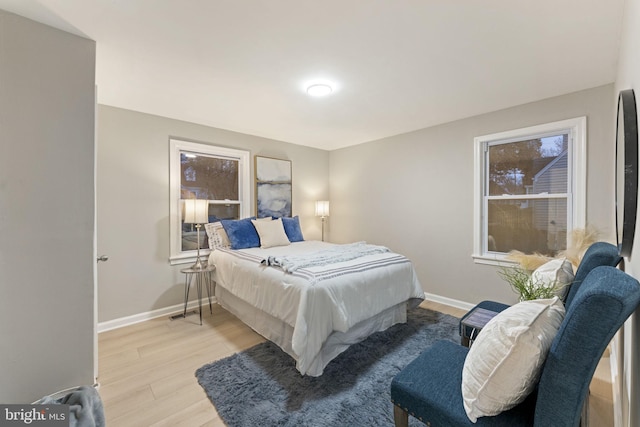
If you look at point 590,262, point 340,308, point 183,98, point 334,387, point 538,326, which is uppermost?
point 183,98

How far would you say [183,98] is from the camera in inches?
106

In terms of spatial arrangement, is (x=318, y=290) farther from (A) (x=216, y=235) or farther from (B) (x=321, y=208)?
(B) (x=321, y=208)

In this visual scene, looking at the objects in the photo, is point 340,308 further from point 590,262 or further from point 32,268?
point 32,268

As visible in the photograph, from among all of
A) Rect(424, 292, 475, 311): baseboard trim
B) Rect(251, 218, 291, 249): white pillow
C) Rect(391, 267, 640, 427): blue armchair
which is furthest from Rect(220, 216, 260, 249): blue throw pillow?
Rect(391, 267, 640, 427): blue armchair

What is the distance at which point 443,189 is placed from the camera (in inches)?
138

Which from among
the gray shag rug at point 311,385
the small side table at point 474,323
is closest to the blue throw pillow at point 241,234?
the gray shag rug at point 311,385

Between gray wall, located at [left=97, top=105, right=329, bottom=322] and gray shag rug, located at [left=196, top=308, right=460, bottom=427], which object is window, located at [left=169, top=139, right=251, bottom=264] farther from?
gray shag rug, located at [left=196, top=308, right=460, bottom=427]

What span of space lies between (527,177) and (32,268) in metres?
4.33

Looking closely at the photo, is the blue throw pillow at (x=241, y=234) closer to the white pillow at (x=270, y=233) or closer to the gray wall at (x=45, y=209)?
the white pillow at (x=270, y=233)

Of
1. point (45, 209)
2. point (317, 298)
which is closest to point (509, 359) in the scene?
point (317, 298)

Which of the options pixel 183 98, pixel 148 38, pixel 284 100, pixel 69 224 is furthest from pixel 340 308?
pixel 183 98

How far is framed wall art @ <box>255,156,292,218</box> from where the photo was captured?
13.4ft

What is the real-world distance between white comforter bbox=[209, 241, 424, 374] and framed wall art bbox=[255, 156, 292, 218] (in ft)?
3.91

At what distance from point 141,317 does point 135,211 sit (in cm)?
121
